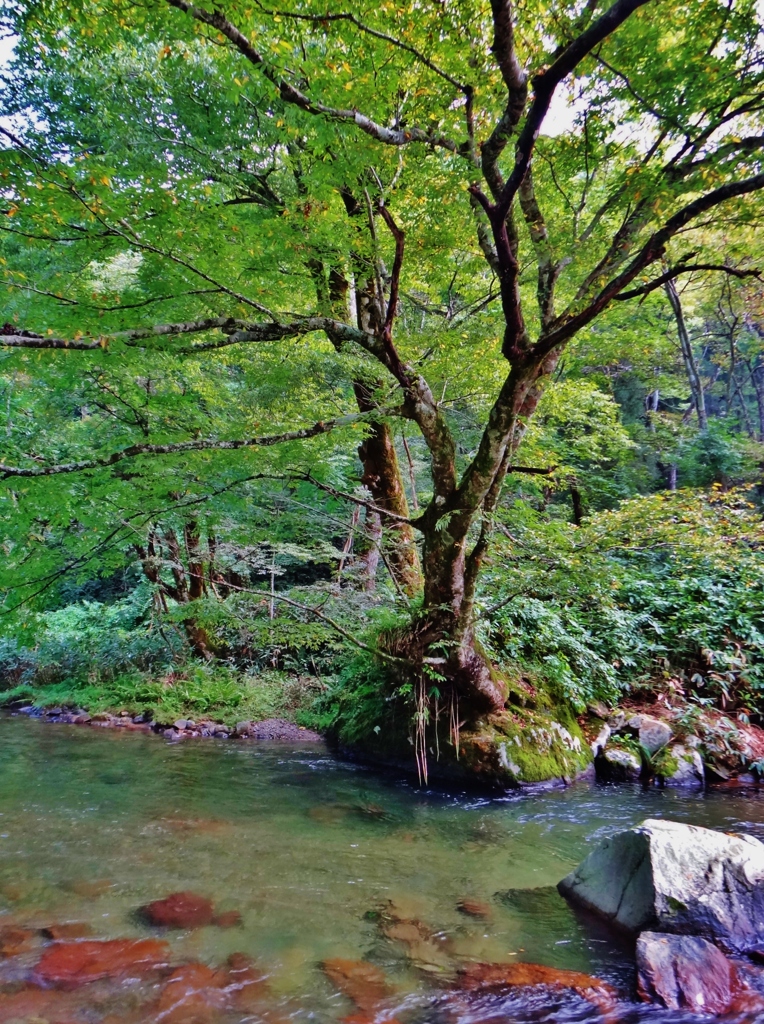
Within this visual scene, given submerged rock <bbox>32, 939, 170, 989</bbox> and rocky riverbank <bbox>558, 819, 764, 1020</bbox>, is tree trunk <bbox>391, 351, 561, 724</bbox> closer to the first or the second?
rocky riverbank <bbox>558, 819, 764, 1020</bbox>

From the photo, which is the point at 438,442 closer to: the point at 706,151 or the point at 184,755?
the point at 706,151

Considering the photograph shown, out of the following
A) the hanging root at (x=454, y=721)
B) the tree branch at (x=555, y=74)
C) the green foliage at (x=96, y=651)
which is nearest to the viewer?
the tree branch at (x=555, y=74)

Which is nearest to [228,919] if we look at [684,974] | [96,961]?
[96,961]

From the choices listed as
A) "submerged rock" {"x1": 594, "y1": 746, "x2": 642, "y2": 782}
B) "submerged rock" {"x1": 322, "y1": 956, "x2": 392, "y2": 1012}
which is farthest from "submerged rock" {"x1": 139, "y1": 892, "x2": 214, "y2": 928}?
"submerged rock" {"x1": 594, "y1": 746, "x2": 642, "y2": 782}

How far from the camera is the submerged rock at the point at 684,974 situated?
2.96 meters

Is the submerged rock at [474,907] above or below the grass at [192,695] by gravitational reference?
below

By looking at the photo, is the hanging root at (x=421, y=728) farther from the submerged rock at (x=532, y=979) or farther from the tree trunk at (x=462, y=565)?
the submerged rock at (x=532, y=979)

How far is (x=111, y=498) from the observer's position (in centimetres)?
638

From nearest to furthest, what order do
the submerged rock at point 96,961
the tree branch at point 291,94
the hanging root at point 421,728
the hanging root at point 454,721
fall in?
1. the submerged rock at point 96,961
2. the tree branch at point 291,94
3. the hanging root at point 421,728
4. the hanging root at point 454,721

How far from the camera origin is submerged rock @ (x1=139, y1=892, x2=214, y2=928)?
3.66 m

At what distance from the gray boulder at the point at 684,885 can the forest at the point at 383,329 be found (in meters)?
2.79

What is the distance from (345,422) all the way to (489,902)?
4647 mm

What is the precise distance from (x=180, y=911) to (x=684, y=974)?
3.17 meters

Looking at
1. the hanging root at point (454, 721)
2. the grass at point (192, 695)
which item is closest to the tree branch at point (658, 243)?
the hanging root at point (454, 721)
